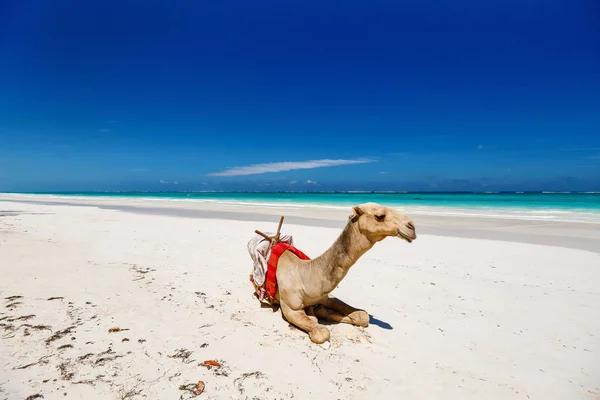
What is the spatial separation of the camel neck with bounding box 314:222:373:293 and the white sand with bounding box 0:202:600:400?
2.84 ft

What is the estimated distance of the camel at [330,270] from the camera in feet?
9.79

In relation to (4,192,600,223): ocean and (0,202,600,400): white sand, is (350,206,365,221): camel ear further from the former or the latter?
(4,192,600,223): ocean

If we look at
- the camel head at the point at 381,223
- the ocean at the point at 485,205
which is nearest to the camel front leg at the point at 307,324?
the camel head at the point at 381,223

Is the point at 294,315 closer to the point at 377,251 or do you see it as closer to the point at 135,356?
the point at 135,356

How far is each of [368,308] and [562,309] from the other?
3.16 metres

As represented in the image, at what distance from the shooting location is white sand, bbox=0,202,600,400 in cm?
296

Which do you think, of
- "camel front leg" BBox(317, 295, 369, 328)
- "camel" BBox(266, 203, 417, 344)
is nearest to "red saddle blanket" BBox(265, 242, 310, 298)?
"camel" BBox(266, 203, 417, 344)

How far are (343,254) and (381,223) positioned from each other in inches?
27.3

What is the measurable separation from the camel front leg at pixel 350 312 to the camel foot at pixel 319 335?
0.58 metres

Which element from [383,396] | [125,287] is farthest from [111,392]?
[125,287]

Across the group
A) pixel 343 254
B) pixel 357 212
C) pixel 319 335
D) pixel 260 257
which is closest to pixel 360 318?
pixel 319 335

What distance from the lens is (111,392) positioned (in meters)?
2.73

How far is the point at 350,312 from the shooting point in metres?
4.31

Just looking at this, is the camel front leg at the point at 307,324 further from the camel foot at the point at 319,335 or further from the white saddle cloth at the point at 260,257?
the white saddle cloth at the point at 260,257
